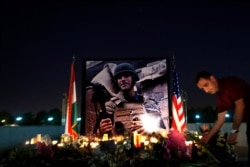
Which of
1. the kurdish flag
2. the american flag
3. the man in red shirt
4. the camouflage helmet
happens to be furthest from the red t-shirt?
the camouflage helmet

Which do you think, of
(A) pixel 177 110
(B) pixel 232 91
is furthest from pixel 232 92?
(A) pixel 177 110

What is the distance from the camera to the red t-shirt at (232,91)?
338 cm

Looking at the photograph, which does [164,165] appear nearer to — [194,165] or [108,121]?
[194,165]

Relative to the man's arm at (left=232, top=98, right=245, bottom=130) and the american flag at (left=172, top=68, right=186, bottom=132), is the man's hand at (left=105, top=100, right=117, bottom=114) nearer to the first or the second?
the american flag at (left=172, top=68, right=186, bottom=132)

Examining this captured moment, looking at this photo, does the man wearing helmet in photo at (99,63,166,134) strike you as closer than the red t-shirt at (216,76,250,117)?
No

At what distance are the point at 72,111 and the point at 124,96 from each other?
1648 millimetres

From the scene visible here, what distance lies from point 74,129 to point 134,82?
2.31 meters

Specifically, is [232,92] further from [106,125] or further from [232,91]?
[106,125]

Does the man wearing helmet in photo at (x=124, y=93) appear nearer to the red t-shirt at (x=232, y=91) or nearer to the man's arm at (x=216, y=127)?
the man's arm at (x=216, y=127)

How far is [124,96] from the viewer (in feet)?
33.8

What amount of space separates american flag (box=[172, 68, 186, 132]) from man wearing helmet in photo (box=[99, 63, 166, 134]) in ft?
2.71

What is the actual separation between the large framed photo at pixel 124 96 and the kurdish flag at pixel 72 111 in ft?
1.46

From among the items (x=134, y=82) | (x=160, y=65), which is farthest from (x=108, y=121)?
(x=160, y=65)

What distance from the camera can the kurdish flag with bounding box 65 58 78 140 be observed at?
364 inches
